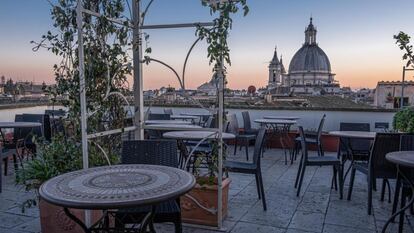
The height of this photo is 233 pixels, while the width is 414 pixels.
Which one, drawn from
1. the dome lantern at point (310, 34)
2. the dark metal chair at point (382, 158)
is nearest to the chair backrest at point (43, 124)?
the dark metal chair at point (382, 158)

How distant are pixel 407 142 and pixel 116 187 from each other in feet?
8.75

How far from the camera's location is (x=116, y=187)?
5.22 ft

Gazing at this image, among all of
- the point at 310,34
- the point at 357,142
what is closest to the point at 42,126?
the point at 357,142

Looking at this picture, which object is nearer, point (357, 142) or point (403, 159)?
point (403, 159)

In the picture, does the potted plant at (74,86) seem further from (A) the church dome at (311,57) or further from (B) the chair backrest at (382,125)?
(A) the church dome at (311,57)

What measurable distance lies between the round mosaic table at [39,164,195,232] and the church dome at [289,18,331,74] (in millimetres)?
58354

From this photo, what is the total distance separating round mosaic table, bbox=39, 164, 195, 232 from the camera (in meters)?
1.38

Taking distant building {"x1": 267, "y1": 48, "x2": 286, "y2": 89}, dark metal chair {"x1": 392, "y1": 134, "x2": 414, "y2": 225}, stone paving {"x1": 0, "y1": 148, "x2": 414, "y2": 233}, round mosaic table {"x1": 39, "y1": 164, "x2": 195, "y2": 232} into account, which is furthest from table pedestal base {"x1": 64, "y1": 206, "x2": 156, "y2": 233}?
distant building {"x1": 267, "y1": 48, "x2": 286, "y2": 89}

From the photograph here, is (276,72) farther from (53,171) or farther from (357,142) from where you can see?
(53,171)

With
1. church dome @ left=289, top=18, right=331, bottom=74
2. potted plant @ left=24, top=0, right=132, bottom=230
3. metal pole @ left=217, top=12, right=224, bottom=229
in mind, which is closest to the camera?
potted plant @ left=24, top=0, right=132, bottom=230

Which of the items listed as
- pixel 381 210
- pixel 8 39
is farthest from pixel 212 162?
pixel 8 39

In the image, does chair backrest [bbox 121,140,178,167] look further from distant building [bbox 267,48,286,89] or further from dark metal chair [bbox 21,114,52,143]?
distant building [bbox 267,48,286,89]

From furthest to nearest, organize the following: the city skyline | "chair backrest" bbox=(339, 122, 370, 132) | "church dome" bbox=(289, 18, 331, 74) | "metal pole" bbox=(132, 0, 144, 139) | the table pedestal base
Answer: "church dome" bbox=(289, 18, 331, 74) < "chair backrest" bbox=(339, 122, 370, 132) < "metal pole" bbox=(132, 0, 144, 139) < the city skyline < the table pedestal base

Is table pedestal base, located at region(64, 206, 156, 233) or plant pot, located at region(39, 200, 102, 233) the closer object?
table pedestal base, located at region(64, 206, 156, 233)
